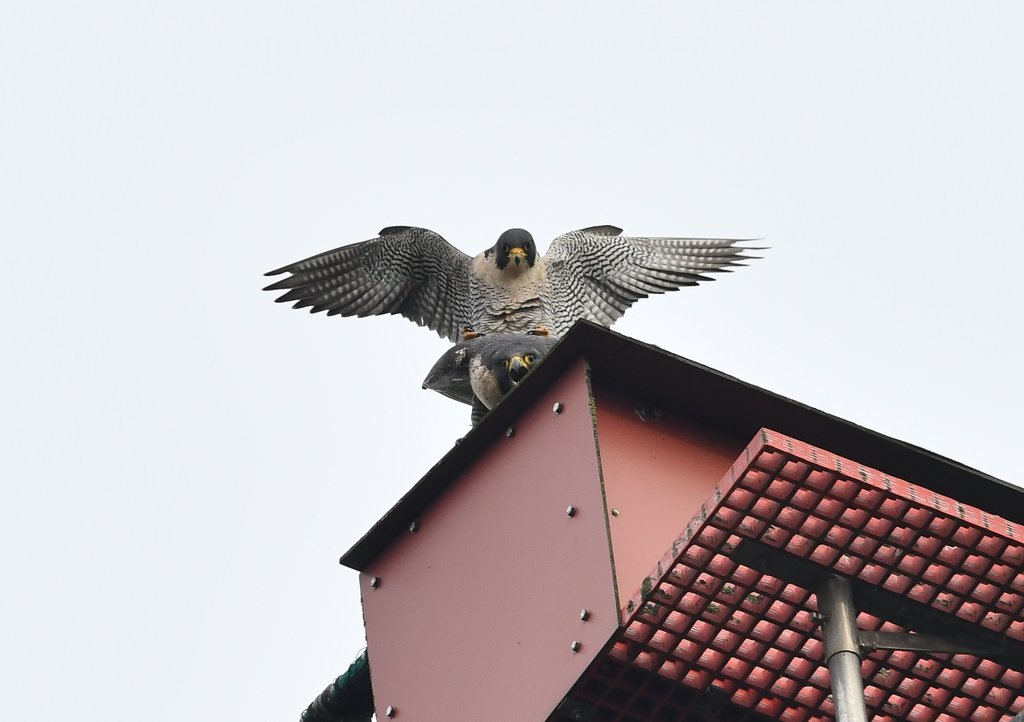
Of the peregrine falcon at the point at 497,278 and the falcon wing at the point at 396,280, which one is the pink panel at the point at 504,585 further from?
the falcon wing at the point at 396,280

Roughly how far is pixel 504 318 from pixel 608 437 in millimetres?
5364

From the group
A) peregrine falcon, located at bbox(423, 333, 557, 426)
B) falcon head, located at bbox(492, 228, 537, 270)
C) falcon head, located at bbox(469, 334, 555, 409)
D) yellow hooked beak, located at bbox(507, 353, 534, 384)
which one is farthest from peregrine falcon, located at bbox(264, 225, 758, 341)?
yellow hooked beak, located at bbox(507, 353, 534, 384)

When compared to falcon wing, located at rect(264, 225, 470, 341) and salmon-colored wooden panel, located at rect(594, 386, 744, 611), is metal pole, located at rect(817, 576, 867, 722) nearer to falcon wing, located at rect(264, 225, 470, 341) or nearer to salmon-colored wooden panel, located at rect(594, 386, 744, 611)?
salmon-colored wooden panel, located at rect(594, 386, 744, 611)

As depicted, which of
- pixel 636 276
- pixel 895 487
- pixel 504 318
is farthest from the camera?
pixel 636 276

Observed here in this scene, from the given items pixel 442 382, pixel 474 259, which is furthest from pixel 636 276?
pixel 442 382

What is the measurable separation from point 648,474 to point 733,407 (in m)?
0.50

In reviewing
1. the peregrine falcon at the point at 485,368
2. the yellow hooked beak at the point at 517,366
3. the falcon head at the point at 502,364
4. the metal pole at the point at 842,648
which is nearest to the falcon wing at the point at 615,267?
the peregrine falcon at the point at 485,368

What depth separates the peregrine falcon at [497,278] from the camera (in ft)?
40.9

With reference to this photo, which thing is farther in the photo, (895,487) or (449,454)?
(449,454)

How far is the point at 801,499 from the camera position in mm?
6379

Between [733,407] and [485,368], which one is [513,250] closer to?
[485,368]

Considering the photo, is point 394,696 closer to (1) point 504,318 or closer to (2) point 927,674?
(2) point 927,674

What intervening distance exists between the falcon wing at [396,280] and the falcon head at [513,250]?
1.48 feet

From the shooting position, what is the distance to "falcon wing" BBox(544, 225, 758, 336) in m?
13.1
